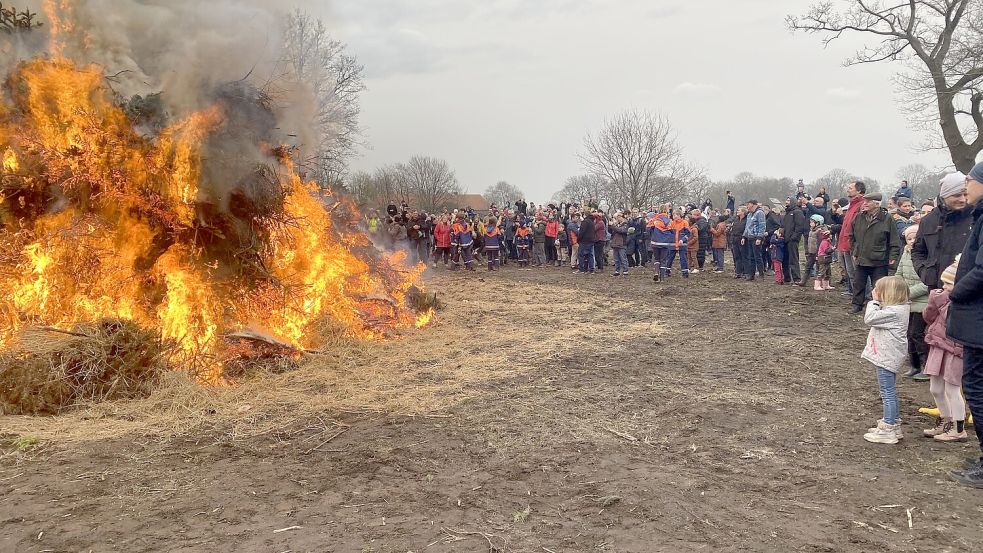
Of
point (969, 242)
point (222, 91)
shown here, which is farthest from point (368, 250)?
point (969, 242)

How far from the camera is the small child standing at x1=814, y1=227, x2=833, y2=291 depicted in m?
12.8

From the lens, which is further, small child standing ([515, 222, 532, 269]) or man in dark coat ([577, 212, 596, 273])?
small child standing ([515, 222, 532, 269])

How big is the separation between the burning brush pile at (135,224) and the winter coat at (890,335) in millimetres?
6013

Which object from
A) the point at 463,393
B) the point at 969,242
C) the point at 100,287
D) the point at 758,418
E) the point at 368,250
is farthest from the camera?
the point at 368,250

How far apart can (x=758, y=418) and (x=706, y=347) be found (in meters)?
2.89

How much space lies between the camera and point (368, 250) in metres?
10.4

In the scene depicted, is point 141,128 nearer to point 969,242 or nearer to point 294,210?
point 294,210

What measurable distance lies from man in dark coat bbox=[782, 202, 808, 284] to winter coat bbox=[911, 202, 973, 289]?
24.5 feet

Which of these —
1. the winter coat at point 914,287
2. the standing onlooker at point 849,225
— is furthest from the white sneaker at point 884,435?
the standing onlooker at point 849,225

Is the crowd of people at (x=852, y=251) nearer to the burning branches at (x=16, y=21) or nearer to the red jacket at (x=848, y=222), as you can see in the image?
the red jacket at (x=848, y=222)

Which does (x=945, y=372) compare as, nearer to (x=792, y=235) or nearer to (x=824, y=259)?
(x=824, y=259)

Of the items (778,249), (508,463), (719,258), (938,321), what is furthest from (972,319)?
(719,258)

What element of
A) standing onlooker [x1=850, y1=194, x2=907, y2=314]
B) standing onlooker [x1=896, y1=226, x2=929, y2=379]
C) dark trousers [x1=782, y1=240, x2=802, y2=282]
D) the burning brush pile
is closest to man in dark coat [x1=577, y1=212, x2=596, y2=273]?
dark trousers [x1=782, y1=240, x2=802, y2=282]

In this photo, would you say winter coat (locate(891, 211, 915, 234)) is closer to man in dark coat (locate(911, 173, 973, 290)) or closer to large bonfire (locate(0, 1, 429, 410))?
man in dark coat (locate(911, 173, 973, 290))
